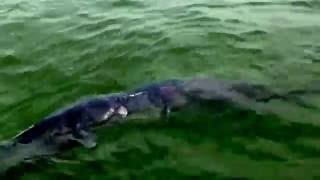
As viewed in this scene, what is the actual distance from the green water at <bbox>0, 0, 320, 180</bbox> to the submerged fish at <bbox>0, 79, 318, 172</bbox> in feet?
0.41

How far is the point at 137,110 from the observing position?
5.50m

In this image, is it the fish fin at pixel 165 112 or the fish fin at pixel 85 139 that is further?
the fish fin at pixel 165 112

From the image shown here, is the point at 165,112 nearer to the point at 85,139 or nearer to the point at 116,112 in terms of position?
the point at 116,112

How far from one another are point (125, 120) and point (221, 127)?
97 cm

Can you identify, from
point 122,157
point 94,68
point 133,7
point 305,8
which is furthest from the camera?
point 133,7

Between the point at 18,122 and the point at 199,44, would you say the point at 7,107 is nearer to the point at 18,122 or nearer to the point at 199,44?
the point at 18,122

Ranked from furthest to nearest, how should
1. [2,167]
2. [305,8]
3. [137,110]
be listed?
[305,8]
[137,110]
[2,167]

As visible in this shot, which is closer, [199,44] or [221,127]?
[221,127]

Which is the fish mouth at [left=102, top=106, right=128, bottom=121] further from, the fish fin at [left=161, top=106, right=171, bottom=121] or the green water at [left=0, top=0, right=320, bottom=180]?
the fish fin at [left=161, top=106, right=171, bottom=121]

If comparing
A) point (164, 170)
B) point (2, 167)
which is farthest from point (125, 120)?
point (2, 167)

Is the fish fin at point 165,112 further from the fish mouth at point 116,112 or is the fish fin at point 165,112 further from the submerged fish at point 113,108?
the fish mouth at point 116,112

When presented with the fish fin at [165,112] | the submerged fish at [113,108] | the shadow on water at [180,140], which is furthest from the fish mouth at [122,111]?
Answer: the fish fin at [165,112]

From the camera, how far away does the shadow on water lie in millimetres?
4801

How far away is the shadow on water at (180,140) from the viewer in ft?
15.8
